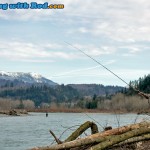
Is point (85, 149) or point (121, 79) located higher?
point (121, 79)

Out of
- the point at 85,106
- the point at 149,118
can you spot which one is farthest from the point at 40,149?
the point at 85,106

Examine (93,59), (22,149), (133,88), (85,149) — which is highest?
(93,59)

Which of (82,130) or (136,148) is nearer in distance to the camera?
(136,148)

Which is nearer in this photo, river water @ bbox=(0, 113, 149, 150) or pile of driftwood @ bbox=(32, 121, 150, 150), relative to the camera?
pile of driftwood @ bbox=(32, 121, 150, 150)

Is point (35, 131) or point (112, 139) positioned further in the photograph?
point (35, 131)

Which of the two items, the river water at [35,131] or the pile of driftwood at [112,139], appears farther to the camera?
the river water at [35,131]

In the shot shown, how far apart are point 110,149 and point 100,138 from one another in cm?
22

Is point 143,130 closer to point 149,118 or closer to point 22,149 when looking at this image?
point 149,118

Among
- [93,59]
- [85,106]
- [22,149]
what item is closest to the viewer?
[93,59]

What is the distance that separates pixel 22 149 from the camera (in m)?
27.4

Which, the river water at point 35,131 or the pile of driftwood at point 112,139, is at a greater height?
the pile of driftwood at point 112,139

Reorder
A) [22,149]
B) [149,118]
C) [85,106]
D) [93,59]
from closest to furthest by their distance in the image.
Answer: [93,59] < [149,118] < [22,149] < [85,106]

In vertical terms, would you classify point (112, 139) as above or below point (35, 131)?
above

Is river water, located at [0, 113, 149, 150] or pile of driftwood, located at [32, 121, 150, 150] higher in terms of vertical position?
pile of driftwood, located at [32, 121, 150, 150]
